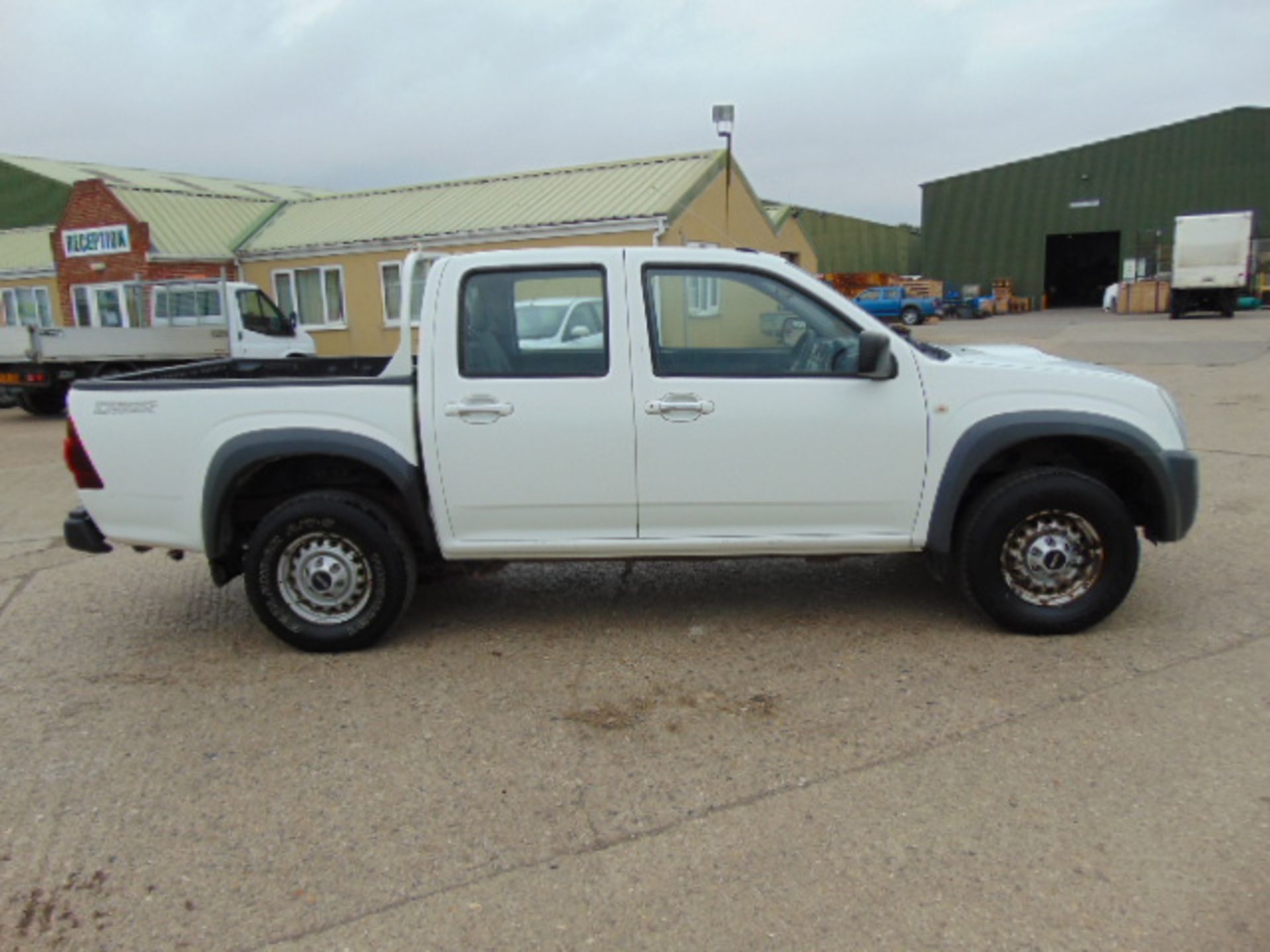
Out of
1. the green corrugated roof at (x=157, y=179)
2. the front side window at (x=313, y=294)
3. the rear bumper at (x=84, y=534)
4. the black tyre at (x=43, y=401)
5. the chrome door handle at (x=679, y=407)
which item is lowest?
the black tyre at (x=43, y=401)

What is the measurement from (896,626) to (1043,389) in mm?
1347

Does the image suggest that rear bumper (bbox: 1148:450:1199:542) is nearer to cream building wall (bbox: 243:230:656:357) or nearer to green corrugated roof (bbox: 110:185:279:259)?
cream building wall (bbox: 243:230:656:357)

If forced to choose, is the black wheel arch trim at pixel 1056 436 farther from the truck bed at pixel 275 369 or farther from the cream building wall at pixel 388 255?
the cream building wall at pixel 388 255

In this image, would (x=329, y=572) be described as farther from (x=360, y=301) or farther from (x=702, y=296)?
(x=360, y=301)

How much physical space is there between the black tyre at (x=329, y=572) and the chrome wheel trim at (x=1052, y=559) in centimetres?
292

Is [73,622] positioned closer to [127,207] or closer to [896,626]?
[896,626]

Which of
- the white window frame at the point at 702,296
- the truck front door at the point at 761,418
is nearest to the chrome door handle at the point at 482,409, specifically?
the truck front door at the point at 761,418

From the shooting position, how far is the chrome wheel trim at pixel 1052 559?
4469mm

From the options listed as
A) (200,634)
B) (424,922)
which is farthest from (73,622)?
(424,922)

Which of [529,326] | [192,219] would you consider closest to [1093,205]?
[192,219]

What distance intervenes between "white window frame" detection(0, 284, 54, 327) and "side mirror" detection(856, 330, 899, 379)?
98.0ft

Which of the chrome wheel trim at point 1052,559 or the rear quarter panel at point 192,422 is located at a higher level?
the rear quarter panel at point 192,422

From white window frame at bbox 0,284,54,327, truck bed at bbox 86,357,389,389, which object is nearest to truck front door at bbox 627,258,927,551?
truck bed at bbox 86,357,389,389

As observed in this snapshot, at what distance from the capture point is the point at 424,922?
2668mm
